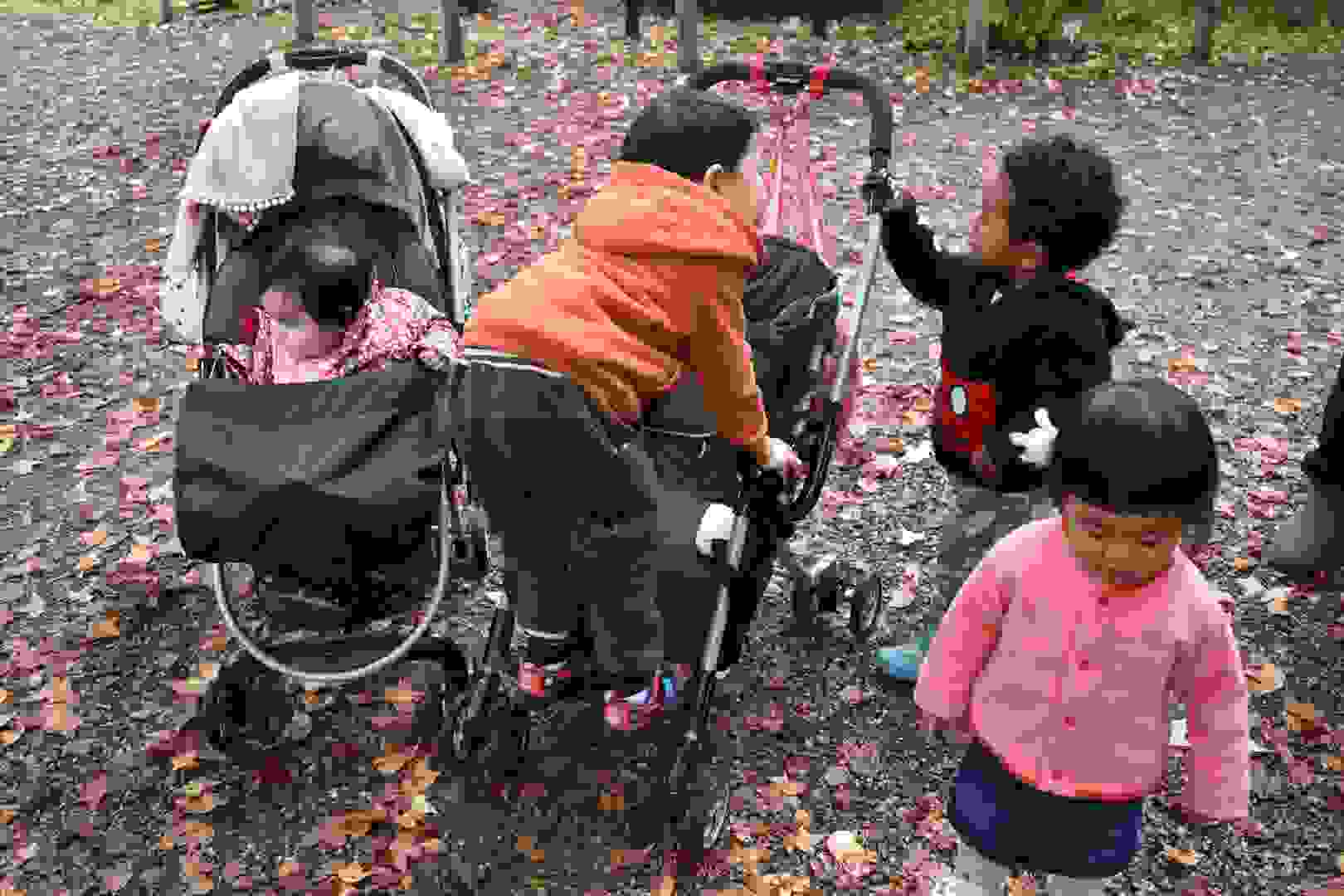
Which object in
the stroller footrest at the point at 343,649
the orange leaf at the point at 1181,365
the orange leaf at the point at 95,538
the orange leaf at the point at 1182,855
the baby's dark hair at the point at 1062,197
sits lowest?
the orange leaf at the point at 95,538

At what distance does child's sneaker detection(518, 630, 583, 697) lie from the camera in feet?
11.3

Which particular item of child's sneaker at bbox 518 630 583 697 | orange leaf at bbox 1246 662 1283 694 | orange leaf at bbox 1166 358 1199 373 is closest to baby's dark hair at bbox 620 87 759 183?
child's sneaker at bbox 518 630 583 697

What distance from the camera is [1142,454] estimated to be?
212 centimetres

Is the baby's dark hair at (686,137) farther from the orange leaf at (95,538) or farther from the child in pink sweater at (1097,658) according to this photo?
the orange leaf at (95,538)

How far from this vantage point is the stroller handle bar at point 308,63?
434 cm

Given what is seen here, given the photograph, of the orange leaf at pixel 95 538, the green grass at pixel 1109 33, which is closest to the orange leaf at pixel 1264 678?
the orange leaf at pixel 95 538

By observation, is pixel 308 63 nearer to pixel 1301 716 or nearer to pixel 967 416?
pixel 967 416

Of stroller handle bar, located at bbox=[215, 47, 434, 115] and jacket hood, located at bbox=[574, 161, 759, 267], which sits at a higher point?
stroller handle bar, located at bbox=[215, 47, 434, 115]

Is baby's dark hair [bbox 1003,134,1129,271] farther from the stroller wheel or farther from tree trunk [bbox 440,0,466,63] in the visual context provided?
tree trunk [bbox 440,0,466,63]

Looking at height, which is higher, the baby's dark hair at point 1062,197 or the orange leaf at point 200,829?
the baby's dark hair at point 1062,197

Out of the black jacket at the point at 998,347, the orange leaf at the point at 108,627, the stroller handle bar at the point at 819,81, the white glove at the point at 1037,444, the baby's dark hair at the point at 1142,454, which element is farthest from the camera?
the orange leaf at the point at 108,627

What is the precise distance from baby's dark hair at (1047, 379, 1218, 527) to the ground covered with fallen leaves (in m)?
1.79

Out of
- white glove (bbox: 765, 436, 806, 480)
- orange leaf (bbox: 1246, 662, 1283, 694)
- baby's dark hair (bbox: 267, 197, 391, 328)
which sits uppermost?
baby's dark hair (bbox: 267, 197, 391, 328)

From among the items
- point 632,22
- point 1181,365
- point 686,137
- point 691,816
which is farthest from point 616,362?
point 632,22
